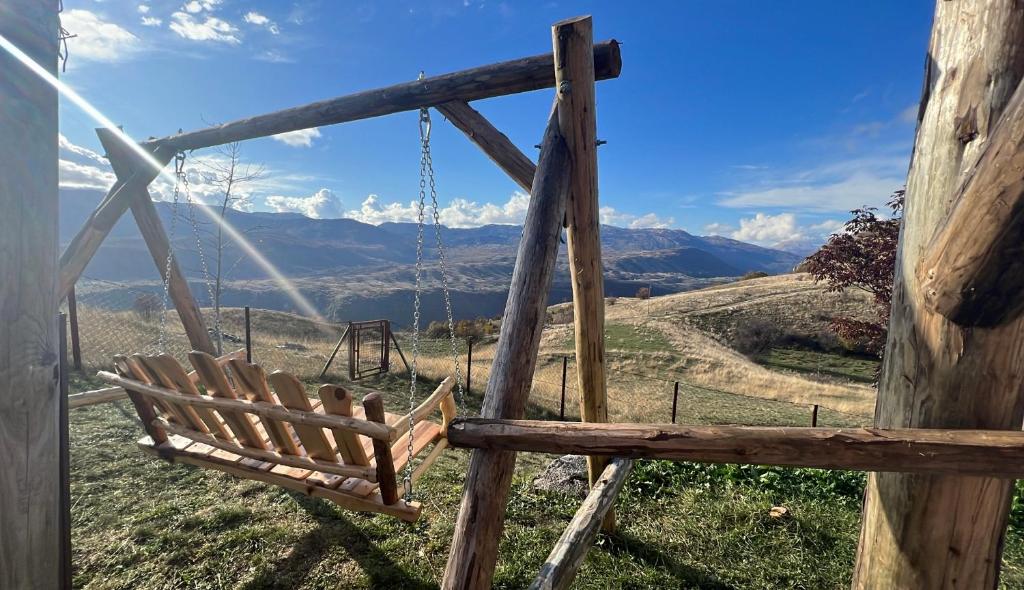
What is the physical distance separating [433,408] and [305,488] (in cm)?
87

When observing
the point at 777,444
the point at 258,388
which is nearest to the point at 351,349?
the point at 258,388

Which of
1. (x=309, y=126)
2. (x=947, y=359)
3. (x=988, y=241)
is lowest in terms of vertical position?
(x=947, y=359)

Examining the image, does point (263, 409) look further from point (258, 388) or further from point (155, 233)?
point (155, 233)

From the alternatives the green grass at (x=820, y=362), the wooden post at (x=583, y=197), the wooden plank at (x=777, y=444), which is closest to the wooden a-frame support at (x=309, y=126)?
the wooden post at (x=583, y=197)

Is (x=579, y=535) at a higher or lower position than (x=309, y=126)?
lower

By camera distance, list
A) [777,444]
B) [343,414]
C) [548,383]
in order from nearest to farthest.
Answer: [777,444] < [343,414] < [548,383]

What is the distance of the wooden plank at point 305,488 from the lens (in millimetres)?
2590

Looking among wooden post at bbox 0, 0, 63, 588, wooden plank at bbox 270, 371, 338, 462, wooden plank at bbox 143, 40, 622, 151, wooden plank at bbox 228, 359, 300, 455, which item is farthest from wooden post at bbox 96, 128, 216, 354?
wooden post at bbox 0, 0, 63, 588

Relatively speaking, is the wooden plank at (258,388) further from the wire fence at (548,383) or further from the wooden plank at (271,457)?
the wire fence at (548,383)

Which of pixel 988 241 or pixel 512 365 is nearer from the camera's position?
pixel 988 241

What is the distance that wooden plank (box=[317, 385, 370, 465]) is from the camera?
2334 millimetres

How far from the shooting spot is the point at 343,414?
2.40m

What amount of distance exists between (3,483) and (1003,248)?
3.10m

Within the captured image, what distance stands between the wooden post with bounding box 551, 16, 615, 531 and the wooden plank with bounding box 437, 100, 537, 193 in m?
0.45
